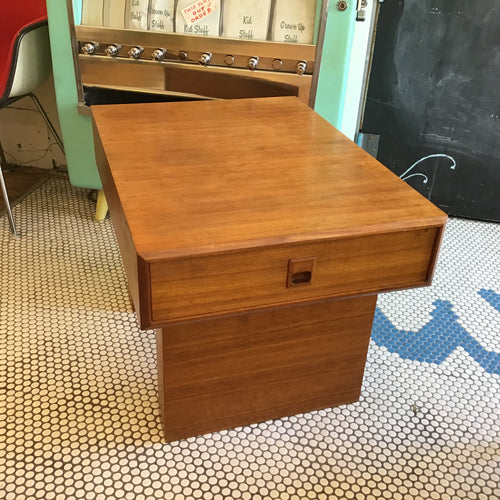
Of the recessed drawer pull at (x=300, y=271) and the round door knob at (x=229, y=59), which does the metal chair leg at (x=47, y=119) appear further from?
the recessed drawer pull at (x=300, y=271)

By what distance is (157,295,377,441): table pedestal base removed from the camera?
3.20ft

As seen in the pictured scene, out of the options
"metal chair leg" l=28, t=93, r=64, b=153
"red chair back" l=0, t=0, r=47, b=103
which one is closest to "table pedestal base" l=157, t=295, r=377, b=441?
"red chair back" l=0, t=0, r=47, b=103

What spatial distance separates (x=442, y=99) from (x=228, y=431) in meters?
1.23

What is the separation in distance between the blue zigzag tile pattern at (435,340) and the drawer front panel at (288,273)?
1.55ft

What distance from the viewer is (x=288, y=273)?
82 cm

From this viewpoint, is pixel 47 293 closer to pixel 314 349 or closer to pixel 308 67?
pixel 314 349

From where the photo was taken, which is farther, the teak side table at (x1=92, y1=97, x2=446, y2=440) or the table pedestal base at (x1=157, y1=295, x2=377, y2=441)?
the table pedestal base at (x1=157, y1=295, x2=377, y2=441)

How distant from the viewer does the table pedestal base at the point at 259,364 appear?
3.20 feet

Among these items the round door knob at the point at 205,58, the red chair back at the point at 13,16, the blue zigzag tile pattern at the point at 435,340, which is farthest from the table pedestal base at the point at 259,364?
the red chair back at the point at 13,16

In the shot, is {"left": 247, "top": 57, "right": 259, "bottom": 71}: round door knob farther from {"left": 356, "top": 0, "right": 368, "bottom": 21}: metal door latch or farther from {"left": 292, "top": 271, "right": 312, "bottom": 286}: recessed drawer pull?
{"left": 292, "top": 271, "right": 312, "bottom": 286}: recessed drawer pull

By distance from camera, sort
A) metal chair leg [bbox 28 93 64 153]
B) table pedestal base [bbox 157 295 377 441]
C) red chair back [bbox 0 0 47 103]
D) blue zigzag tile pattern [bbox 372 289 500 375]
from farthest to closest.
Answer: metal chair leg [bbox 28 93 64 153], red chair back [bbox 0 0 47 103], blue zigzag tile pattern [bbox 372 289 500 375], table pedestal base [bbox 157 295 377 441]

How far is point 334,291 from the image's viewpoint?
872 millimetres

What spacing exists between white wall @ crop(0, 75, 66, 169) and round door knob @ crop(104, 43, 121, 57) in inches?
24.6

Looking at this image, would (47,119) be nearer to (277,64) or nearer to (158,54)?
(158,54)
